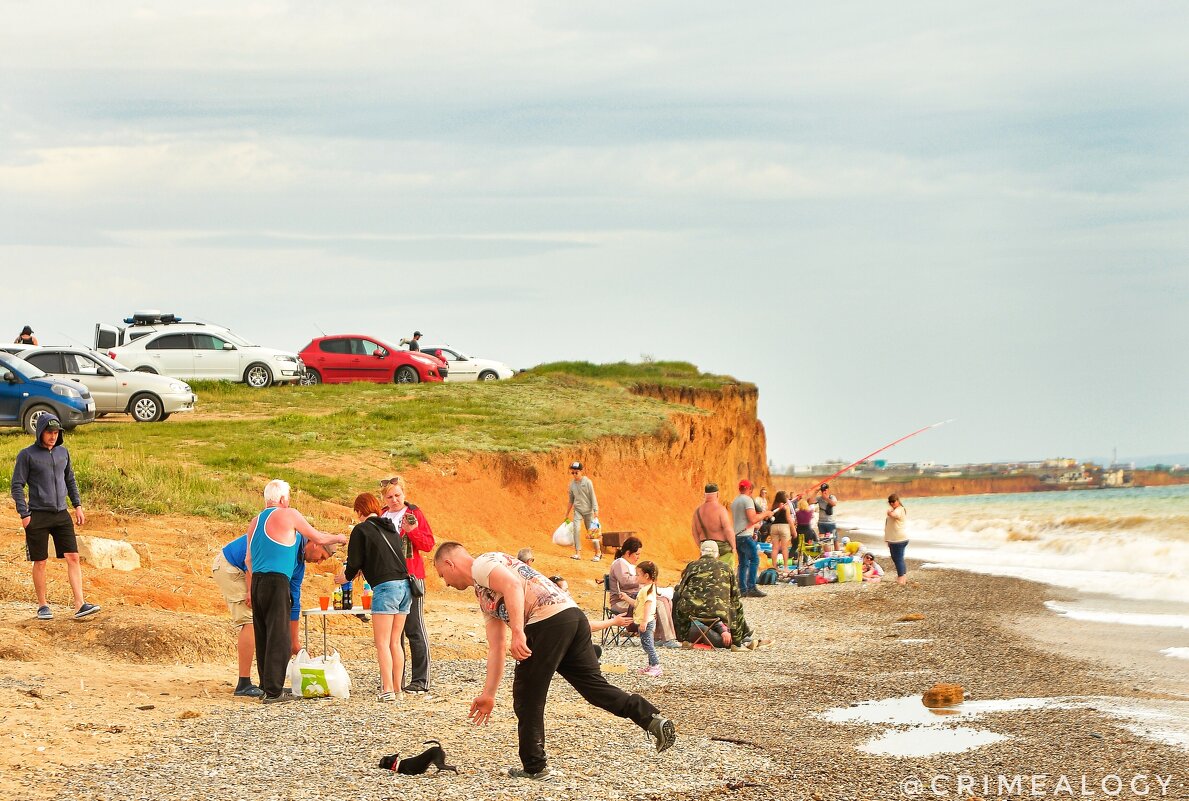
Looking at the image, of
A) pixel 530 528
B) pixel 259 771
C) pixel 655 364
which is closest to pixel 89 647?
pixel 259 771

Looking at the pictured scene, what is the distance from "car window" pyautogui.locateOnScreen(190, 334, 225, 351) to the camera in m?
33.9

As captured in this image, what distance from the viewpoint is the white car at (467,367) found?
42.9 m

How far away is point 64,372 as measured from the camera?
26906 mm

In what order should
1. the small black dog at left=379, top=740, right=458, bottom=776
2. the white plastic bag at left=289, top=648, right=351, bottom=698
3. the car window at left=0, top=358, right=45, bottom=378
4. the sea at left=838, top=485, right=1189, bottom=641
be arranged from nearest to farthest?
the small black dog at left=379, top=740, right=458, bottom=776
the white plastic bag at left=289, top=648, right=351, bottom=698
the sea at left=838, top=485, right=1189, bottom=641
the car window at left=0, top=358, right=45, bottom=378

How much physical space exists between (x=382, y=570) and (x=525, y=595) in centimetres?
294

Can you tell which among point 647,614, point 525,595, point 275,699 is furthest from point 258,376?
point 525,595

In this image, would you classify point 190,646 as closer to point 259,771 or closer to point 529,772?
point 259,771

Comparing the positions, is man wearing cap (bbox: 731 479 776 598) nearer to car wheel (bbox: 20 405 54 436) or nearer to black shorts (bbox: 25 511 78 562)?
black shorts (bbox: 25 511 78 562)

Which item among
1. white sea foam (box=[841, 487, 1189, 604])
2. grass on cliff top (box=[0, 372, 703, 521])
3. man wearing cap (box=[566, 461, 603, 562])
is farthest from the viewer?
white sea foam (box=[841, 487, 1189, 604])

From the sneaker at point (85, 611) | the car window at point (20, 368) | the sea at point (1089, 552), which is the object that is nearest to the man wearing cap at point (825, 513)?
the sea at point (1089, 552)

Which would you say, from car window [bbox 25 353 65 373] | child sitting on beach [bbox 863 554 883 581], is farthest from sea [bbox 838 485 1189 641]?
car window [bbox 25 353 65 373]

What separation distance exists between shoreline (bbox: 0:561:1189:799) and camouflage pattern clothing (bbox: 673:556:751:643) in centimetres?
52

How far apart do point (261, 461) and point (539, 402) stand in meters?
13.4

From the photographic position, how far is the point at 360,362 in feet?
127
